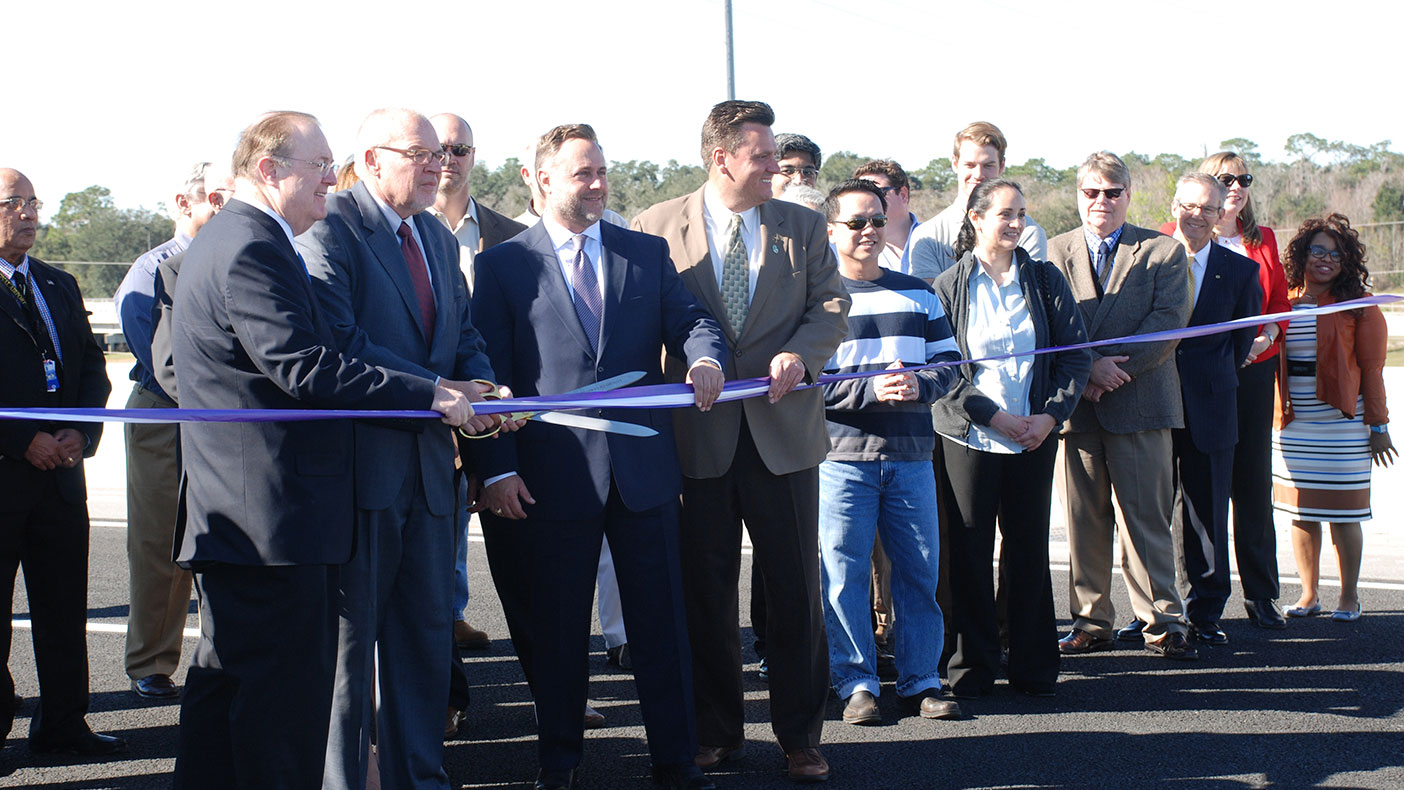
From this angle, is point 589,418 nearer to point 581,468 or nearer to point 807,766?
point 581,468

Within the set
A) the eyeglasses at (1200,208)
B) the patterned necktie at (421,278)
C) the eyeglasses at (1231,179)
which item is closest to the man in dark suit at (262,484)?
the patterned necktie at (421,278)

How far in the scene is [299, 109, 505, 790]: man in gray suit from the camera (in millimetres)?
3781

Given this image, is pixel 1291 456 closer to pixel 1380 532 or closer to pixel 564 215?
pixel 1380 532

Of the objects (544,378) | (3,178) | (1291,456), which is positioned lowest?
(1291,456)

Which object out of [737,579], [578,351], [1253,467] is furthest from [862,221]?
[1253,467]

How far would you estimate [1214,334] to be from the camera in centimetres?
639

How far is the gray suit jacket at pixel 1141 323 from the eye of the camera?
19.8ft

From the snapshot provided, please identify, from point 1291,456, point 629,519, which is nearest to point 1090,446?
point 1291,456

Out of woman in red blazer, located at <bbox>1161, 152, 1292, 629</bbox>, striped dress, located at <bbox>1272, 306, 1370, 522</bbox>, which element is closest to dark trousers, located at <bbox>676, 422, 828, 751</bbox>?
woman in red blazer, located at <bbox>1161, 152, 1292, 629</bbox>

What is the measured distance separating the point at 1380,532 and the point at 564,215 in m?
6.67

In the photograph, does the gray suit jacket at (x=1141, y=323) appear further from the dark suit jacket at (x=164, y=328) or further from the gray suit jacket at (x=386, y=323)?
the dark suit jacket at (x=164, y=328)

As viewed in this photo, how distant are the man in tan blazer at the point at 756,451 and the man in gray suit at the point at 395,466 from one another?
0.98 metres

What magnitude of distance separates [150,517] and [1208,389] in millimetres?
5249

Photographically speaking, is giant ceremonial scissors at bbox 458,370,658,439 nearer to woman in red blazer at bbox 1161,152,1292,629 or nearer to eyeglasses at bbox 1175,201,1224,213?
eyeglasses at bbox 1175,201,1224,213
